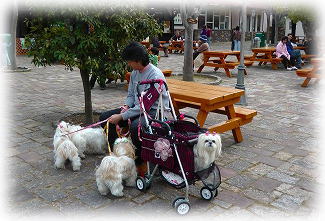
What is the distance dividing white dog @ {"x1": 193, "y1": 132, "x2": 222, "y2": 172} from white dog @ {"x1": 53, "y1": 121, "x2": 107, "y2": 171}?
1678mm

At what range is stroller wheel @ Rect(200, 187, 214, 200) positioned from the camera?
142 inches

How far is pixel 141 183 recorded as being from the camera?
385 centimetres

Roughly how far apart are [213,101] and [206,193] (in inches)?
58.8

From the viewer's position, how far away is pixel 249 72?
44.0 ft

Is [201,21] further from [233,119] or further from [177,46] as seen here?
[233,119]

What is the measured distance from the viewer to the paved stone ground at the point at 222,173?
352cm

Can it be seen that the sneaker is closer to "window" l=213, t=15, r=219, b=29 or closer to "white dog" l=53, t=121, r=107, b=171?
"white dog" l=53, t=121, r=107, b=171

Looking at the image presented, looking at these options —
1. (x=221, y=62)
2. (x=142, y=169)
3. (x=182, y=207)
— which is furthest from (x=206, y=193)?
(x=221, y=62)

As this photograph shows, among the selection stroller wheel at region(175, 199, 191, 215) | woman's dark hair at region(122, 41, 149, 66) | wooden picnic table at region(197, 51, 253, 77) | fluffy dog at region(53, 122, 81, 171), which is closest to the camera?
stroller wheel at region(175, 199, 191, 215)

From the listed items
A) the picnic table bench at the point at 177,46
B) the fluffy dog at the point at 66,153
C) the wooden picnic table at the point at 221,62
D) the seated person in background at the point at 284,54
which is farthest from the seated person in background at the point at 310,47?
the fluffy dog at the point at 66,153

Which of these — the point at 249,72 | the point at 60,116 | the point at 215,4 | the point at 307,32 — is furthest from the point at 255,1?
the point at 60,116

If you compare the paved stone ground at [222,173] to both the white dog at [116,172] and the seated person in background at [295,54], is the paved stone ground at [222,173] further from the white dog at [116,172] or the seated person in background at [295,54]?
the seated person in background at [295,54]

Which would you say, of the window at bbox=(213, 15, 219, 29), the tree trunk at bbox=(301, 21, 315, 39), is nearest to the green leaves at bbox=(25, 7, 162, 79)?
the tree trunk at bbox=(301, 21, 315, 39)

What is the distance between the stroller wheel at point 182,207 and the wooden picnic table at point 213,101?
1.58 m
